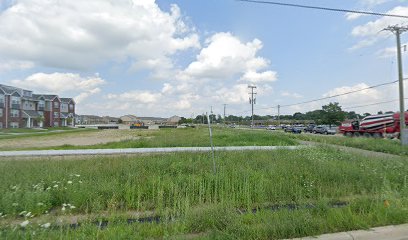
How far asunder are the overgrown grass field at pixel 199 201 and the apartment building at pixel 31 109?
210 ft

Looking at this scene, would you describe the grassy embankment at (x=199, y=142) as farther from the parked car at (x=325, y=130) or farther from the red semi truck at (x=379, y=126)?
Result: the parked car at (x=325, y=130)

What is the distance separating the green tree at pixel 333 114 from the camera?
246ft

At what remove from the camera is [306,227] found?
3.56 m

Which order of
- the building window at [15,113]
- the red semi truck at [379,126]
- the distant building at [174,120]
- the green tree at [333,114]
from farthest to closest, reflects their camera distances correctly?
the distant building at [174,120]
the green tree at [333,114]
the building window at [15,113]
the red semi truck at [379,126]

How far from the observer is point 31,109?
66500 millimetres

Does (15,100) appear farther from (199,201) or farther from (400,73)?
(400,73)

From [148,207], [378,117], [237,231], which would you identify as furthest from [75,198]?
[378,117]

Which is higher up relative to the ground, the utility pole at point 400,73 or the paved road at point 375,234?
the utility pole at point 400,73

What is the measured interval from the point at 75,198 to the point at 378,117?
3967 cm

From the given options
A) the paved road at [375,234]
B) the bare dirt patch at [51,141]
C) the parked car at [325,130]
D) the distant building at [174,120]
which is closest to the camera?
the paved road at [375,234]

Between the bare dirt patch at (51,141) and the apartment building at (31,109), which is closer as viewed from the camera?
the bare dirt patch at (51,141)

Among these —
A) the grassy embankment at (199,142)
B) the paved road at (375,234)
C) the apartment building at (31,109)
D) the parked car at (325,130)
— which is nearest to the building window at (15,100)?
the apartment building at (31,109)

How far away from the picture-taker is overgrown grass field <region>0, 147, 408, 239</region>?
359 cm

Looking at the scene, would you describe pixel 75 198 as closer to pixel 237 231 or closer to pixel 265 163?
pixel 237 231
